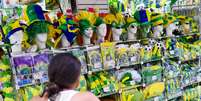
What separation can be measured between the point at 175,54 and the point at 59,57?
9.43ft

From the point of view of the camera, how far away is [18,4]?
333cm

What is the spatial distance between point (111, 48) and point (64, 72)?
1828 millimetres

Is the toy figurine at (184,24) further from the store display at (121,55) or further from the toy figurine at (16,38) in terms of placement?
the toy figurine at (16,38)

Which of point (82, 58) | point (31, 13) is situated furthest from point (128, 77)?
point (31, 13)

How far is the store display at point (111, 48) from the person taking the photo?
307cm

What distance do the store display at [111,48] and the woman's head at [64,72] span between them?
42.1 inches

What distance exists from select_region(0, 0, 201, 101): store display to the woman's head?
3.50 feet

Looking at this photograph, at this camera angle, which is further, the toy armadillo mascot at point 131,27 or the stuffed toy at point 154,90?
the stuffed toy at point 154,90

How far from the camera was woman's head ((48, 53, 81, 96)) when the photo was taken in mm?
2000

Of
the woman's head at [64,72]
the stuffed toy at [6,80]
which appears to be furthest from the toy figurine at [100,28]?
the woman's head at [64,72]

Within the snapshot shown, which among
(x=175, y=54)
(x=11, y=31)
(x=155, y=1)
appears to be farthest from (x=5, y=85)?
(x=155, y=1)

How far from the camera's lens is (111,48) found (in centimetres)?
379

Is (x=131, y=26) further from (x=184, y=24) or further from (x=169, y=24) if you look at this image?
(x=184, y=24)

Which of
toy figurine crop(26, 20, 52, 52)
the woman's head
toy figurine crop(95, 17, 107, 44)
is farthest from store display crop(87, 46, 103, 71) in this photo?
the woman's head
